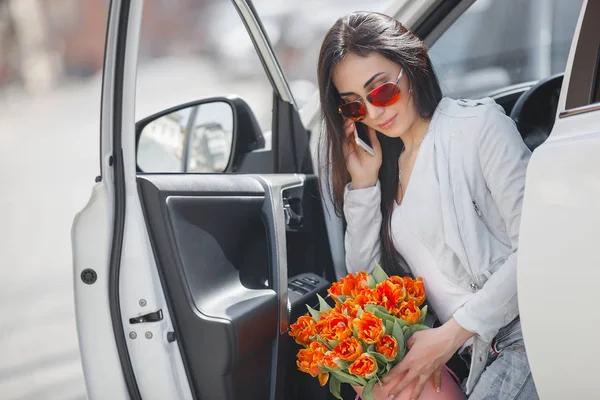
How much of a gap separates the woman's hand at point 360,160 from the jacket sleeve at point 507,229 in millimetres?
449

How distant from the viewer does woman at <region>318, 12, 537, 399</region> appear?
6.18 ft

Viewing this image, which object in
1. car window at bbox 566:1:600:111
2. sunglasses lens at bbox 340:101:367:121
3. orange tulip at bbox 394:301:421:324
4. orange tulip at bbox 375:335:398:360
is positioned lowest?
orange tulip at bbox 375:335:398:360

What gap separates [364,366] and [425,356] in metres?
0.20

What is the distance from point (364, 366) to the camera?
175cm

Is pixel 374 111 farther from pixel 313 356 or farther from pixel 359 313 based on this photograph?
pixel 313 356

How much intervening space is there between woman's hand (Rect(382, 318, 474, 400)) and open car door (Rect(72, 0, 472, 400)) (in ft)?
1.30

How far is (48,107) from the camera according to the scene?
884cm

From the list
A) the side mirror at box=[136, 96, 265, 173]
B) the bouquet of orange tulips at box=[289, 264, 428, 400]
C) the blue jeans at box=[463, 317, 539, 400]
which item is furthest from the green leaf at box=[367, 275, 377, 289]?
the side mirror at box=[136, 96, 265, 173]

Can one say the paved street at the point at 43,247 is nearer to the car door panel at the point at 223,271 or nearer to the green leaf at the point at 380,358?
the car door panel at the point at 223,271

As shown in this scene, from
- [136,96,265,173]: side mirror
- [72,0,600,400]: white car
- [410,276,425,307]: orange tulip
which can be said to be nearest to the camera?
[72,0,600,400]: white car

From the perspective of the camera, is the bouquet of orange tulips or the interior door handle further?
the interior door handle

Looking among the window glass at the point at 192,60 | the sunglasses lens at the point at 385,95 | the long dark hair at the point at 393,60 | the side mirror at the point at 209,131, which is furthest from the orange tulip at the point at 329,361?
the window glass at the point at 192,60

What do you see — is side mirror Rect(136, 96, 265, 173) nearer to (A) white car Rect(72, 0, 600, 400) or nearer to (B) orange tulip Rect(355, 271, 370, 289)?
(A) white car Rect(72, 0, 600, 400)

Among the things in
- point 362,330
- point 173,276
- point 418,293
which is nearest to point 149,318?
point 173,276
